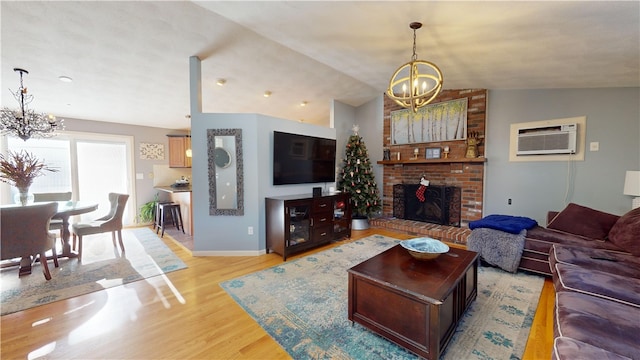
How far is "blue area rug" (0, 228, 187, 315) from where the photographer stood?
2365mm

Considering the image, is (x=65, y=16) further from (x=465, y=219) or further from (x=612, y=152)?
(x=612, y=152)

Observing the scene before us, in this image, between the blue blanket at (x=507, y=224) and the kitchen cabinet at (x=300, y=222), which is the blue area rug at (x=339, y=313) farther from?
the blue blanket at (x=507, y=224)

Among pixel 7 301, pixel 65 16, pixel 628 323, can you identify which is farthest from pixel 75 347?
pixel 628 323

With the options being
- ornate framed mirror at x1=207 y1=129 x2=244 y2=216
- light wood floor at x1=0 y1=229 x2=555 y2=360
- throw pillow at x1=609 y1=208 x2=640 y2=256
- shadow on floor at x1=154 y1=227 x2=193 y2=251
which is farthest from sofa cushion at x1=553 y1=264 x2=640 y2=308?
shadow on floor at x1=154 y1=227 x2=193 y2=251

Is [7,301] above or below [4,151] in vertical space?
below

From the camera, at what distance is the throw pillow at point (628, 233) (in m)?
2.26

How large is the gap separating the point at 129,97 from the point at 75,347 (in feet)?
12.4

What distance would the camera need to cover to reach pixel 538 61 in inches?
109

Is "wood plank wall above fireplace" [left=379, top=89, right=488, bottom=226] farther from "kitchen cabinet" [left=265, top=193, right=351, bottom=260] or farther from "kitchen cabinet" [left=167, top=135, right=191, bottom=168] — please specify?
"kitchen cabinet" [left=167, top=135, right=191, bottom=168]

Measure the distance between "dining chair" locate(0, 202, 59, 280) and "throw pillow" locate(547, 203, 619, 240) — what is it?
599 centimetres

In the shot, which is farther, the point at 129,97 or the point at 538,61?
the point at 129,97

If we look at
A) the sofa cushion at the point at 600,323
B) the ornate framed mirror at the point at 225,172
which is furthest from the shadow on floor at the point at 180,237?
the sofa cushion at the point at 600,323

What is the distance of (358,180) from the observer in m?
4.99

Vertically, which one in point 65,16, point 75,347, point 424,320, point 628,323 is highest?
point 65,16
